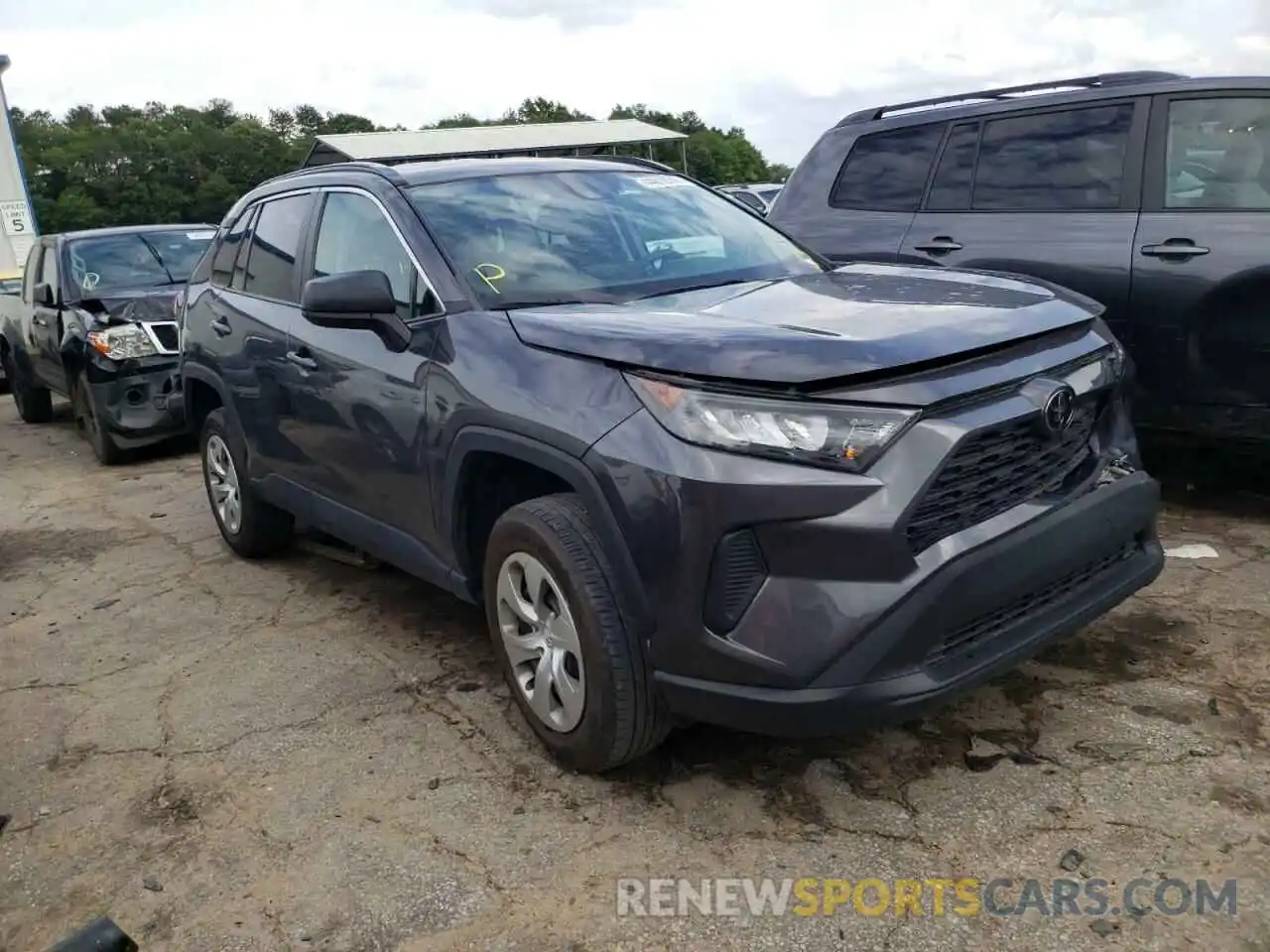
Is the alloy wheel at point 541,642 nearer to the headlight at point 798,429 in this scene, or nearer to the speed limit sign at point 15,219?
the headlight at point 798,429

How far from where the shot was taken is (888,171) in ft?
18.2

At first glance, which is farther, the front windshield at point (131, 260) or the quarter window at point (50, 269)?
the quarter window at point (50, 269)

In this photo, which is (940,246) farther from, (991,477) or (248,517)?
(248,517)

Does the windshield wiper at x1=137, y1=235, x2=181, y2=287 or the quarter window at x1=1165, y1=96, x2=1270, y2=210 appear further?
the windshield wiper at x1=137, y1=235, x2=181, y2=287

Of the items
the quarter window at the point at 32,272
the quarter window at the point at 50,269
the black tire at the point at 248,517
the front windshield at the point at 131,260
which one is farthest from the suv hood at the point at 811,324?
the quarter window at the point at 32,272

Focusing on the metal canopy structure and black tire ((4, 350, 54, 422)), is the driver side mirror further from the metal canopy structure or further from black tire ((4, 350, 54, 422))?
the metal canopy structure

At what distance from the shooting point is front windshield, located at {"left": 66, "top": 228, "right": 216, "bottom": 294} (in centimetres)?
868

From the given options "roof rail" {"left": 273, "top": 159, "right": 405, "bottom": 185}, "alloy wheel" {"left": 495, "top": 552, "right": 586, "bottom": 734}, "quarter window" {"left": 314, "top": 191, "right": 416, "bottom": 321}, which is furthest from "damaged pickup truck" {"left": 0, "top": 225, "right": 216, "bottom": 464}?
"alloy wheel" {"left": 495, "top": 552, "right": 586, "bottom": 734}

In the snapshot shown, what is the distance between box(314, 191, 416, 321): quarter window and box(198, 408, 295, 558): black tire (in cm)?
117

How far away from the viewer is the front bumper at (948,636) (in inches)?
95.6

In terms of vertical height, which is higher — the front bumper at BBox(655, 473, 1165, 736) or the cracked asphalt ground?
the front bumper at BBox(655, 473, 1165, 736)

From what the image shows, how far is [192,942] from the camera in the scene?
8.25 feet

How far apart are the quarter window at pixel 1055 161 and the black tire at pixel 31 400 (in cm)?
891

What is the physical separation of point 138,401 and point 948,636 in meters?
6.89
